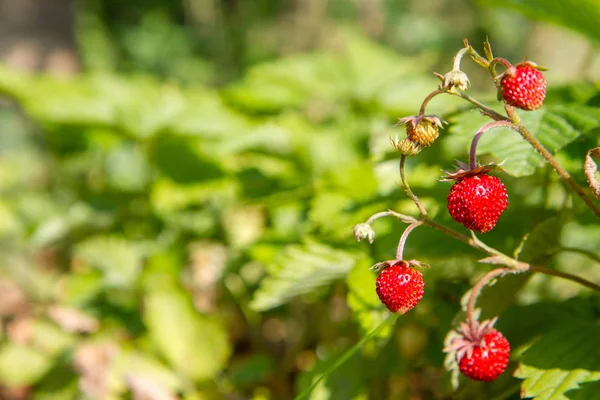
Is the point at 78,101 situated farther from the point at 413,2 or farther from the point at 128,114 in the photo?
the point at 413,2

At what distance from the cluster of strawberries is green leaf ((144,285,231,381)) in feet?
2.45

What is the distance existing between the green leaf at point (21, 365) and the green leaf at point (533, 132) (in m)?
1.18

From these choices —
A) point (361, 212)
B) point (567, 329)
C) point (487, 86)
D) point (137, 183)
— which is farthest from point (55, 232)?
point (487, 86)

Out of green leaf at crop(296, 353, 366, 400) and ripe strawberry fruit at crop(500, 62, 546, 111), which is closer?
ripe strawberry fruit at crop(500, 62, 546, 111)

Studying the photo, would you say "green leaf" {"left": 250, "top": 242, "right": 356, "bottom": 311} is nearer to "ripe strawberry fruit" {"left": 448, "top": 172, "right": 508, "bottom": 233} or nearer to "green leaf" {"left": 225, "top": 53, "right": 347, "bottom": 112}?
"ripe strawberry fruit" {"left": 448, "top": 172, "right": 508, "bottom": 233}

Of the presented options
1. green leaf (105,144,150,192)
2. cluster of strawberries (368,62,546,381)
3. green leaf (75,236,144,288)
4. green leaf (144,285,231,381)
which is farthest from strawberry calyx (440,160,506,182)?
green leaf (105,144,150,192)

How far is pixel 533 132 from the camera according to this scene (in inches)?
33.7

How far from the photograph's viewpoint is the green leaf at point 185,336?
1.34 meters

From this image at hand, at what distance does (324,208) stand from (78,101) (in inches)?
36.2

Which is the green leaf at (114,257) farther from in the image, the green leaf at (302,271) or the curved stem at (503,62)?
the curved stem at (503,62)

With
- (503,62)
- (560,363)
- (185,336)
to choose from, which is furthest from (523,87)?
(185,336)

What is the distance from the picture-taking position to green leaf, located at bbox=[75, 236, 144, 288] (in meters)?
1.60

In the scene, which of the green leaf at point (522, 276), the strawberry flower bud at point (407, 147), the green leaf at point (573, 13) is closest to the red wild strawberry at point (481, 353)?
the green leaf at point (522, 276)

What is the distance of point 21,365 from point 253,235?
2.20 feet
